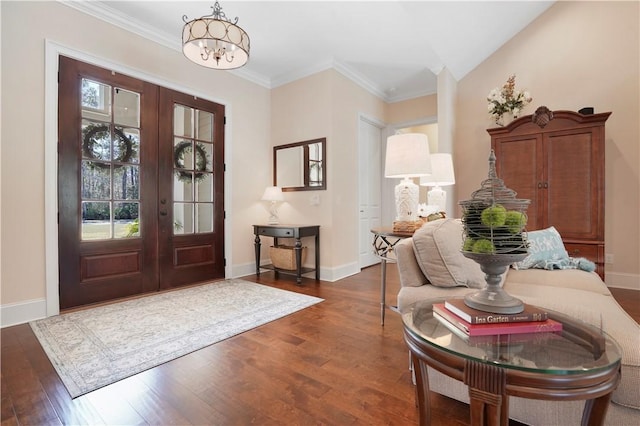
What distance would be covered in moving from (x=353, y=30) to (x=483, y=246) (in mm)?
3250

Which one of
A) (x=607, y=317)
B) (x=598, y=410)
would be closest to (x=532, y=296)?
(x=607, y=317)

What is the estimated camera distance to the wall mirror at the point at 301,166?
4090 mm

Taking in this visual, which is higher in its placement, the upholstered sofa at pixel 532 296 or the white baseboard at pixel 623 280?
the upholstered sofa at pixel 532 296

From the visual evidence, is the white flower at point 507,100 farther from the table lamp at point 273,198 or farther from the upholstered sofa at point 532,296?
the table lamp at point 273,198

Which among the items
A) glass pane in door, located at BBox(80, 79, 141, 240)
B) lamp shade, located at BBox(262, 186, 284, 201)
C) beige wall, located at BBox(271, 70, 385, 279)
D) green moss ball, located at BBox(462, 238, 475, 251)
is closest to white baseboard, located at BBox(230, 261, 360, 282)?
beige wall, located at BBox(271, 70, 385, 279)

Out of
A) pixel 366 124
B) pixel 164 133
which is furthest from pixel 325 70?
pixel 164 133

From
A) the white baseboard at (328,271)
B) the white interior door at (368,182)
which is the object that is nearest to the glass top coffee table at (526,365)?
the white baseboard at (328,271)

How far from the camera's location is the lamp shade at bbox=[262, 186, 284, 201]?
416 cm

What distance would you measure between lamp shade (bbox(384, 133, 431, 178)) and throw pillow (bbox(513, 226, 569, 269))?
1.00 meters

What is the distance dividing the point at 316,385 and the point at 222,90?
12.4 feet

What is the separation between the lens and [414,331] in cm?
93

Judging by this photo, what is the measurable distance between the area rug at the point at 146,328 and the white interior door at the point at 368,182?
75.2 inches

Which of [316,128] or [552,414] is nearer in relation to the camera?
[552,414]

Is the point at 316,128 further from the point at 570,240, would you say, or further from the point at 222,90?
the point at 570,240
